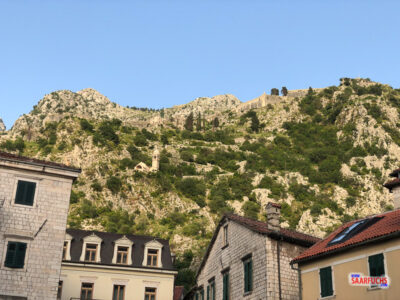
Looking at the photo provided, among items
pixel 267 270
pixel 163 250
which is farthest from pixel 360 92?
pixel 267 270

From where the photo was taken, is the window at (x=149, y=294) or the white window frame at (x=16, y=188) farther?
the window at (x=149, y=294)

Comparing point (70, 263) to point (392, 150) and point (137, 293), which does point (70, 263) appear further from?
point (392, 150)

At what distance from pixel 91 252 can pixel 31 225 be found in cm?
→ 1559

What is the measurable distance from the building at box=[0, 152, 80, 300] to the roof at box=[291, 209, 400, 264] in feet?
44.3

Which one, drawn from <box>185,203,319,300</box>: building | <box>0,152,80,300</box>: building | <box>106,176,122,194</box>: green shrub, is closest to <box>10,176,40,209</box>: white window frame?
<box>0,152,80,300</box>: building

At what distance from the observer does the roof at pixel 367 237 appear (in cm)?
2158

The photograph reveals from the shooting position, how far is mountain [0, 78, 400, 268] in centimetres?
9981

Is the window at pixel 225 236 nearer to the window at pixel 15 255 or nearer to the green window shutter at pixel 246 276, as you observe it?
the green window shutter at pixel 246 276

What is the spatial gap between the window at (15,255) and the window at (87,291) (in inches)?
565

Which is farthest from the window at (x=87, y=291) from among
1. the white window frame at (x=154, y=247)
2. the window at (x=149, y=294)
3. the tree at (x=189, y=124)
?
the tree at (x=189, y=124)

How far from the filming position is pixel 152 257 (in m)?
42.8

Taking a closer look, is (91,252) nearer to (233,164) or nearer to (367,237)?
(367,237)

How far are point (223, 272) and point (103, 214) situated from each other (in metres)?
68.1

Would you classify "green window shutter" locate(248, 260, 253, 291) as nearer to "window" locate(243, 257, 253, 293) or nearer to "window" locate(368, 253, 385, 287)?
"window" locate(243, 257, 253, 293)
